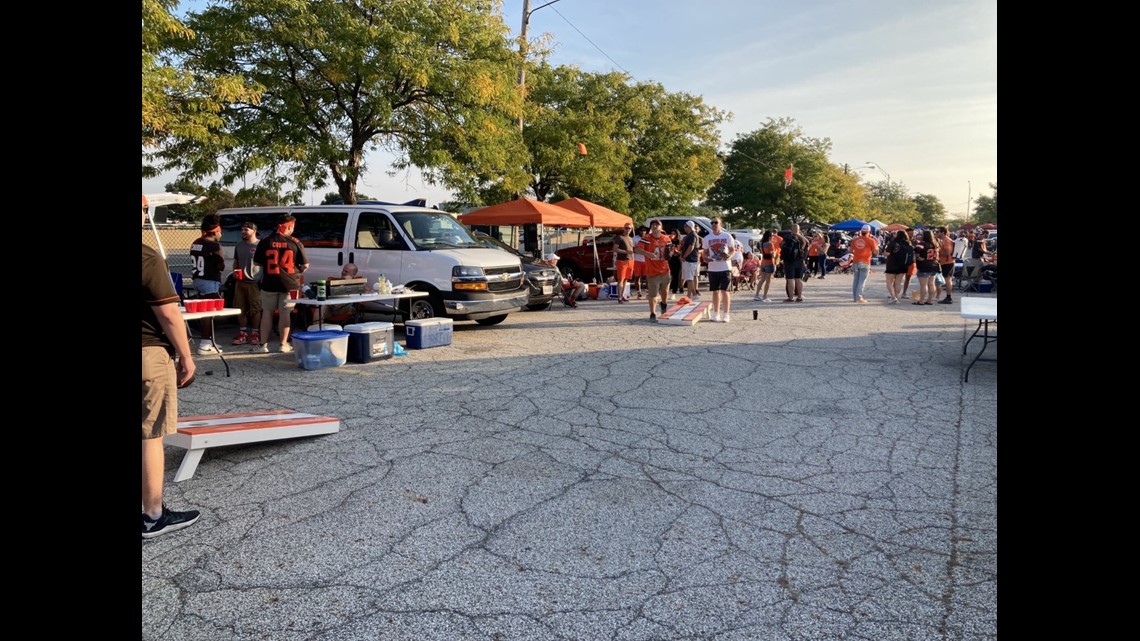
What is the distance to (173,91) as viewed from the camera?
41.3 ft

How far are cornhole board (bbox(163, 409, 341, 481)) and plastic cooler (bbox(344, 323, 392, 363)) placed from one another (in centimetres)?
308

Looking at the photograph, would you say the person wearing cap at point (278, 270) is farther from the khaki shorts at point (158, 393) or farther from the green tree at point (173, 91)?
the khaki shorts at point (158, 393)

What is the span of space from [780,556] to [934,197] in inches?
5840

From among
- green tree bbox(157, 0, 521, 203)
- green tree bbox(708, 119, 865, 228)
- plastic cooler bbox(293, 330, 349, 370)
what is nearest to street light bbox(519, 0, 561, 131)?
green tree bbox(157, 0, 521, 203)

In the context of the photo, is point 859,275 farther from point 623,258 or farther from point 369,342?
point 369,342

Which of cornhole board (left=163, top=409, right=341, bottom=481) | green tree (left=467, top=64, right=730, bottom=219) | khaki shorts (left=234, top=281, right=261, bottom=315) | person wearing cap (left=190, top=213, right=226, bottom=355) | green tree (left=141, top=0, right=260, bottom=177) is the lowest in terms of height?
cornhole board (left=163, top=409, right=341, bottom=481)

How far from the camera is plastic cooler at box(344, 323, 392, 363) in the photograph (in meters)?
9.00

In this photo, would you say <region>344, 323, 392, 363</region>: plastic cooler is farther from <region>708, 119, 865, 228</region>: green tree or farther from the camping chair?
<region>708, 119, 865, 228</region>: green tree

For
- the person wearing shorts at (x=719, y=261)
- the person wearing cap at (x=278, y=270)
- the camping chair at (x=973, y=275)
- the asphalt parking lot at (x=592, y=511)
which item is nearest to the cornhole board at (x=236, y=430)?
the asphalt parking lot at (x=592, y=511)

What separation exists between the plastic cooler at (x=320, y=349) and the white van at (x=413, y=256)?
247 centimetres
